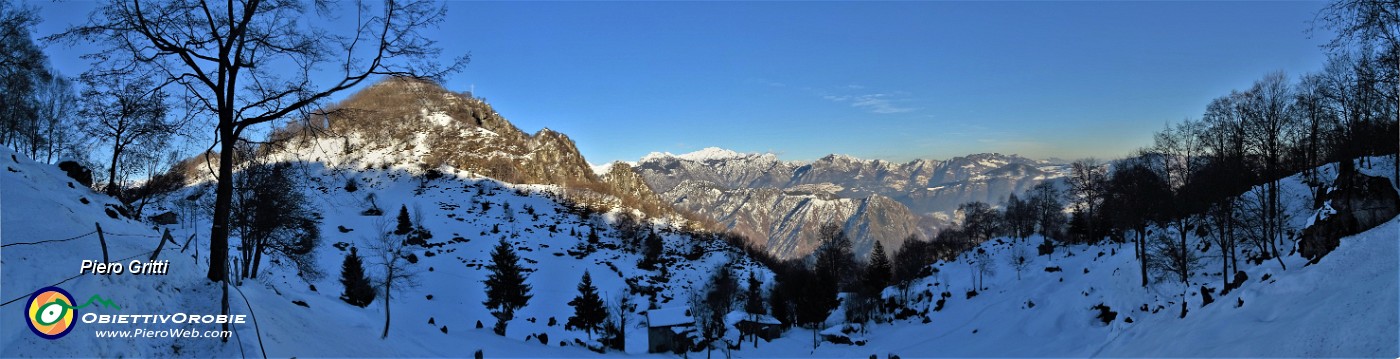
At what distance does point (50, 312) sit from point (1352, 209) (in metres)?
36.3

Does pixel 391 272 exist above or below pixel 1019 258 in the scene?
above

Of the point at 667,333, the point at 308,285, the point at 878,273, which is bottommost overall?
the point at 667,333

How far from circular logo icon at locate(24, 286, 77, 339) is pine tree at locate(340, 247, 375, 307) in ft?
98.8

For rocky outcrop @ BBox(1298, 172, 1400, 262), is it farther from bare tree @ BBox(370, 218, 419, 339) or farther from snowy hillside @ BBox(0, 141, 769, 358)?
bare tree @ BBox(370, 218, 419, 339)

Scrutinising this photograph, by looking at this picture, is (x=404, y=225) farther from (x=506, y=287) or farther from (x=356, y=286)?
(x=356, y=286)

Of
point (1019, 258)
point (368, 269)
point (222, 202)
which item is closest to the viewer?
point (222, 202)

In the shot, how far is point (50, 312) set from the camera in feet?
26.4

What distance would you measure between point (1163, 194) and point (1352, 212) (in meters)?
15.1

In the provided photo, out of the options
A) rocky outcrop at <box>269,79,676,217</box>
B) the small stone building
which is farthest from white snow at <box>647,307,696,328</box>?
rocky outcrop at <box>269,79,676,217</box>

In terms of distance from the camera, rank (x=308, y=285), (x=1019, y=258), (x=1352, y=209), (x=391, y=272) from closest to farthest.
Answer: (x=1352, y=209) < (x=391, y=272) < (x=308, y=285) < (x=1019, y=258)

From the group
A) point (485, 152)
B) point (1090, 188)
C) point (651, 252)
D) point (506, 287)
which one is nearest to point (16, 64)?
point (506, 287)

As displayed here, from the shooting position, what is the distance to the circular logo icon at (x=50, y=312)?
7.83 meters

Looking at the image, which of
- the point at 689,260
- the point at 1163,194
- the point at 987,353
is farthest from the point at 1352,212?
the point at 689,260

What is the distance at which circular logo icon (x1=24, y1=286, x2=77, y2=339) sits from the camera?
783 cm
